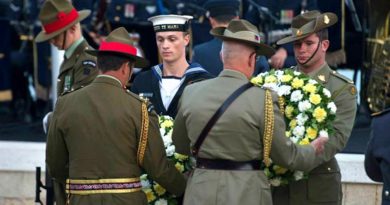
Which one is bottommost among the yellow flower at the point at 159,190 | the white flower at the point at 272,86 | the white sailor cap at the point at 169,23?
the yellow flower at the point at 159,190

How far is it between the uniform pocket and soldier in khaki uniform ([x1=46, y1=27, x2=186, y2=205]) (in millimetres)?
906

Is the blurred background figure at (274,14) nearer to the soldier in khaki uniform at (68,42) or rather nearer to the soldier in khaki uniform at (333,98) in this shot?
the soldier in khaki uniform at (68,42)

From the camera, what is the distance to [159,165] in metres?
5.98

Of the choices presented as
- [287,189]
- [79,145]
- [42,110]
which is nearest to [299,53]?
[287,189]

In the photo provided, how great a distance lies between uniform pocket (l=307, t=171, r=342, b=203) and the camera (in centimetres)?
638

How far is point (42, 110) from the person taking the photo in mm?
11273

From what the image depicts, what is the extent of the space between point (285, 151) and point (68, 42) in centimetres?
197

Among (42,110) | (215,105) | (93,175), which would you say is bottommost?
(42,110)

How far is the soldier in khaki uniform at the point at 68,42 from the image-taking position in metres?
6.89

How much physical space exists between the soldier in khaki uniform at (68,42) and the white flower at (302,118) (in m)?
1.41

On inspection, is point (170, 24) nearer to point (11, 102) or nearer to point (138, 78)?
point (138, 78)

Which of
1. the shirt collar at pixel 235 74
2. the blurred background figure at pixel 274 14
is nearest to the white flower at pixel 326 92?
the shirt collar at pixel 235 74

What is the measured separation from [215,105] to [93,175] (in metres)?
0.77

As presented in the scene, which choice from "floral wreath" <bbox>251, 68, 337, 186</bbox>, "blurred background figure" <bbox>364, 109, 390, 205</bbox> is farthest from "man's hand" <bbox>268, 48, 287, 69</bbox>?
"blurred background figure" <bbox>364, 109, 390, 205</bbox>
